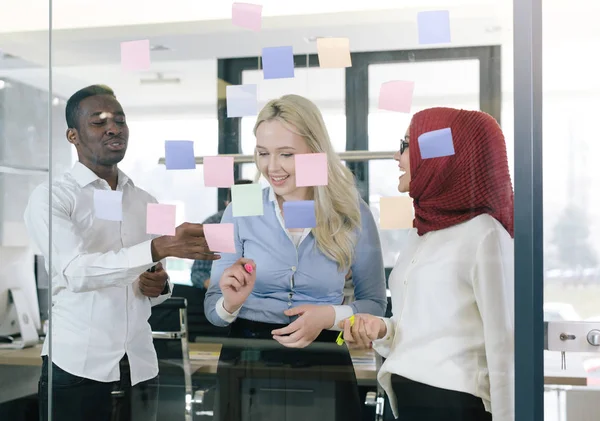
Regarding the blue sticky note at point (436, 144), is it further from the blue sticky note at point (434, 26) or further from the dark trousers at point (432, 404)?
the dark trousers at point (432, 404)

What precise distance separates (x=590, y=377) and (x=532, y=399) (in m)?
0.18

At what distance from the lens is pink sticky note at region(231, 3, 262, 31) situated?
1.96m

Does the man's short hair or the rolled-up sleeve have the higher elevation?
the man's short hair

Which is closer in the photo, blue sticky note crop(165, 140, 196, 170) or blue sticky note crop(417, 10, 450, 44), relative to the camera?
blue sticky note crop(417, 10, 450, 44)

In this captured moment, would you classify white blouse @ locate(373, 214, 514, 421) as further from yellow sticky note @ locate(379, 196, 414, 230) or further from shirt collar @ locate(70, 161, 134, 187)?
shirt collar @ locate(70, 161, 134, 187)

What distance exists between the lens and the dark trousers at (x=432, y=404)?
186cm

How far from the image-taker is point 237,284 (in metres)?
1.96

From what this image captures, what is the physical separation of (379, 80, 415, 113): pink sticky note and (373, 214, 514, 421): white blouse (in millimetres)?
332

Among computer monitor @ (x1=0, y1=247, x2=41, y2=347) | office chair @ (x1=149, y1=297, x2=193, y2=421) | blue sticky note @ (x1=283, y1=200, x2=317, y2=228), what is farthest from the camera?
computer monitor @ (x1=0, y1=247, x2=41, y2=347)

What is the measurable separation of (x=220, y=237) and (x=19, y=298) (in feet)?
2.43

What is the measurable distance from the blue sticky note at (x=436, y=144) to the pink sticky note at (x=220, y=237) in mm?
570

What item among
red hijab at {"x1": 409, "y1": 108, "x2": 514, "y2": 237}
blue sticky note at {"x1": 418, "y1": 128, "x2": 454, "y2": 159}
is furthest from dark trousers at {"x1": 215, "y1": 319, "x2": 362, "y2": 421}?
blue sticky note at {"x1": 418, "y1": 128, "x2": 454, "y2": 159}

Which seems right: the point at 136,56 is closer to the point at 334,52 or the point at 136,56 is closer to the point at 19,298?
the point at 334,52

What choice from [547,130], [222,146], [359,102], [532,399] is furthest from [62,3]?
[532,399]
